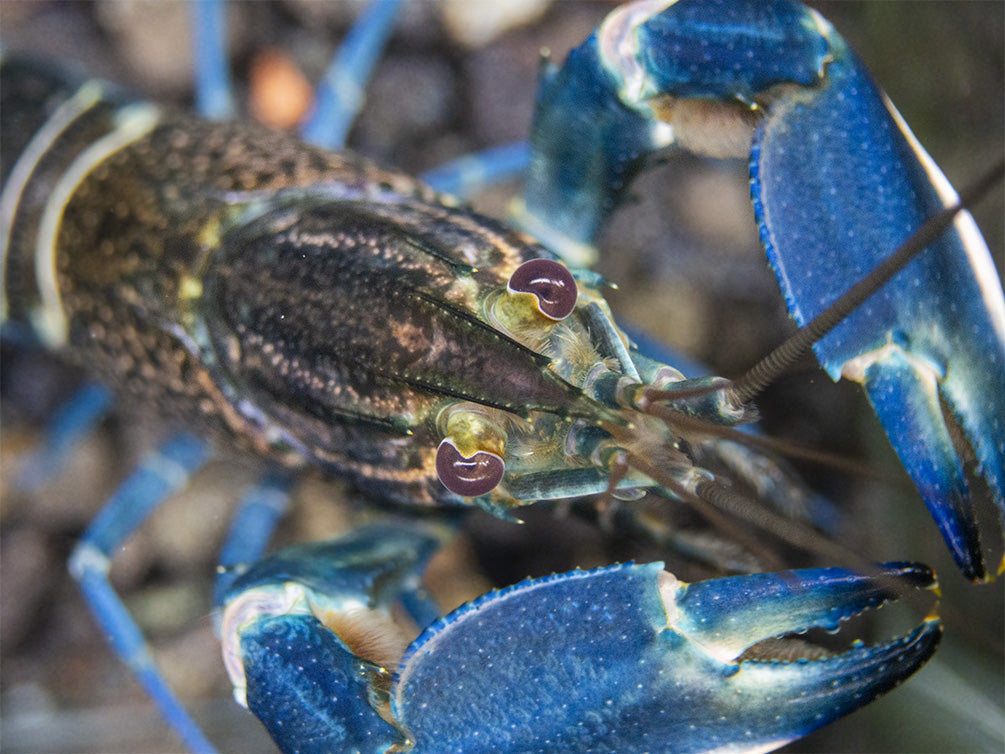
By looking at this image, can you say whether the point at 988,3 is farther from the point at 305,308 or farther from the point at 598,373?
the point at 305,308

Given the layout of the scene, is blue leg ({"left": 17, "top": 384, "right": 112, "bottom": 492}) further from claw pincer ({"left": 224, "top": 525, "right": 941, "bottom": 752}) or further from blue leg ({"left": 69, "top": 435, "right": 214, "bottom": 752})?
claw pincer ({"left": 224, "top": 525, "right": 941, "bottom": 752})

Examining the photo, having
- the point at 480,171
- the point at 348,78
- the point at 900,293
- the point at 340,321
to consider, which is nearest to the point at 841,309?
the point at 900,293

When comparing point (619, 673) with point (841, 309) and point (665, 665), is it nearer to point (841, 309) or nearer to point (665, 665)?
point (665, 665)

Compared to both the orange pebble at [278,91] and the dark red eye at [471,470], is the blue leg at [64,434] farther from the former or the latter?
the dark red eye at [471,470]

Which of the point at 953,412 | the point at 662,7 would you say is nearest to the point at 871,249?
the point at 953,412

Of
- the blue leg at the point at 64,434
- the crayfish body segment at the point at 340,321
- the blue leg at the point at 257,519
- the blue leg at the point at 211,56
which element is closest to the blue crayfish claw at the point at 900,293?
the crayfish body segment at the point at 340,321

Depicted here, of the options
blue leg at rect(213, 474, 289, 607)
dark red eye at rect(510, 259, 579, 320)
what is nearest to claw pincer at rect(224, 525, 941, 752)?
dark red eye at rect(510, 259, 579, 320)
